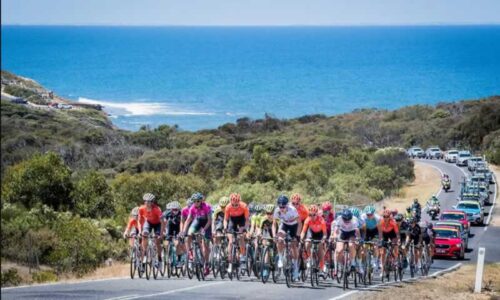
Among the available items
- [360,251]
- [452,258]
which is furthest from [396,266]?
[452,258]

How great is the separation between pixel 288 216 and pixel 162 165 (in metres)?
42.0

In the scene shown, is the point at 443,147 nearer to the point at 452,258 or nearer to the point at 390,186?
the point at 390,186

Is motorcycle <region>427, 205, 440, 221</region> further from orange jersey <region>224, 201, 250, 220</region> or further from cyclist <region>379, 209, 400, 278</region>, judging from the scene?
orange jersey <region>224, 201, 250, 220</region>

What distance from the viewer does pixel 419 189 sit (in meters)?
61.5

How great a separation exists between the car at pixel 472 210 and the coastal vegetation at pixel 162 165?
681 cm

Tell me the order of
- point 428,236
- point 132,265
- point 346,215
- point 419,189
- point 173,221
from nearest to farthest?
point 346,215
point 173,221
point 132,265
point 428,236
point 419,189

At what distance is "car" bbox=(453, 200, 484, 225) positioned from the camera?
44375 millimetres

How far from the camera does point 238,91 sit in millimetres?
196625

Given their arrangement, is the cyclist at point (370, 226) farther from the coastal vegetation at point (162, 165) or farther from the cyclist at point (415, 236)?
the coastal vegetation at point (162, 165)

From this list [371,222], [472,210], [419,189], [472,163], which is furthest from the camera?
[472,163]

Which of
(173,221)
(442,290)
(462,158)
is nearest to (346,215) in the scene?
(173,221)

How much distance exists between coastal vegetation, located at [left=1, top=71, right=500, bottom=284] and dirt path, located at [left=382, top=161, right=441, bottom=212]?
3.28ft

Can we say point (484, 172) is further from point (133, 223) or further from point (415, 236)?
point (133, 223)

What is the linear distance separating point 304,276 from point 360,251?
1259mm
